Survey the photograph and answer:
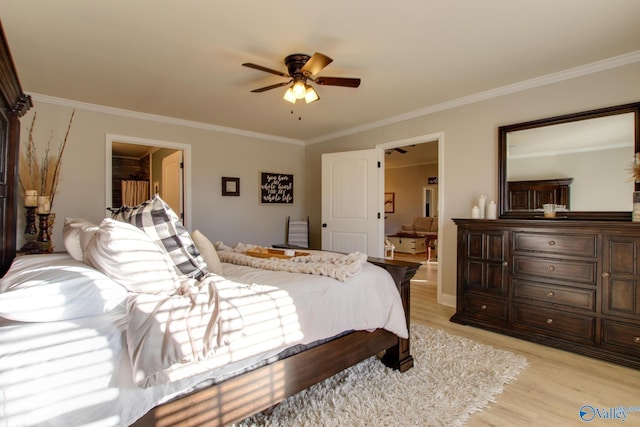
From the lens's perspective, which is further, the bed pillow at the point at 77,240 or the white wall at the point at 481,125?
the white wall at the point at 481,125

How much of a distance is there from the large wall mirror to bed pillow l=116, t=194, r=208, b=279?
300 cm

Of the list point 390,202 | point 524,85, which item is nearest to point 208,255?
point 524,85

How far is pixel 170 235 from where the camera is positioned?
5.59 feet

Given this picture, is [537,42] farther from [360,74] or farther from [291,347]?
[291,347]

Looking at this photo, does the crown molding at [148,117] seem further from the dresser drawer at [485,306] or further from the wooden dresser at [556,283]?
the dresser drawer at [485,306]

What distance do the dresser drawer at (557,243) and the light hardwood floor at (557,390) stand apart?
80cm

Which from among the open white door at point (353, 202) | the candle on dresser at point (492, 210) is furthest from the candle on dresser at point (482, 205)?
the open white door at point (353, 202)

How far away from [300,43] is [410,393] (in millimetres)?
2502

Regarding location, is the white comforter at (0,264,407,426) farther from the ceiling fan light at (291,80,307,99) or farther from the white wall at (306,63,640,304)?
the white wall at (306,63,640,304)

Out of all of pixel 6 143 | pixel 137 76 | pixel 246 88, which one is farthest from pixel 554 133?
pixel 6 143

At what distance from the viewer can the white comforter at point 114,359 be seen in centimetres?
101

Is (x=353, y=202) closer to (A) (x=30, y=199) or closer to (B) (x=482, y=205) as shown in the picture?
(B) (x=482, y=205)

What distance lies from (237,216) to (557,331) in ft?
13.4

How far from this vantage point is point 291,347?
1662mm
